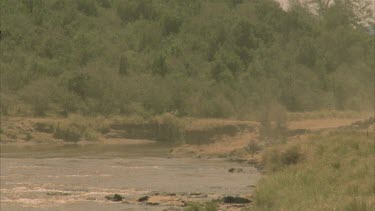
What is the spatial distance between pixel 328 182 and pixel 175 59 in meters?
63.3

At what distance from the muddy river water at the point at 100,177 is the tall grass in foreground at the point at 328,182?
116 inches

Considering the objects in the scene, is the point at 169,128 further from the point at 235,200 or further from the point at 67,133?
the point at 235,200

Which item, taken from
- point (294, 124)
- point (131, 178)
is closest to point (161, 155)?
point (131, 178)

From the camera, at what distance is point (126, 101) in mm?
71500

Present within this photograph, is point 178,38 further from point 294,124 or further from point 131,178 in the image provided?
point 131,178

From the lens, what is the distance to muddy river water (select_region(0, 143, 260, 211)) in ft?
89.3

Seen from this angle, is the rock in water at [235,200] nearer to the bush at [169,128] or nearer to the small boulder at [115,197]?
the small boulder at [115,197]

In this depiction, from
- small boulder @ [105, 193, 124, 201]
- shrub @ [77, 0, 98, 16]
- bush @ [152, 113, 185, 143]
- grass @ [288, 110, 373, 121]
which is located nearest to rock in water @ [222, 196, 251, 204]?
small boulder @ [105, 193, 124, 201]

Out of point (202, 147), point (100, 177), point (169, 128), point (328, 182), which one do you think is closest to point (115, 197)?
point (328, 182)

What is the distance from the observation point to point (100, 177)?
3494 cm

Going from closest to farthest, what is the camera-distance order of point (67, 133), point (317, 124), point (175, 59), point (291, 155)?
1. point (291, 155)
2. point (67, 133)
3. point (317, 124)
4. point (175, 59)

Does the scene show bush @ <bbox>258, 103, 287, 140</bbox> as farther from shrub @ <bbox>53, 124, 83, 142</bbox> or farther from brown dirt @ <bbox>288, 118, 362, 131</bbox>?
shrub @ <bbox>53, 124, 83, 142</bbox>

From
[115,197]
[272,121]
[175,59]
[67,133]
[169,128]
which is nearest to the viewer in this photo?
[115,197]

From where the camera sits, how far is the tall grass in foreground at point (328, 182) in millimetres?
18156
